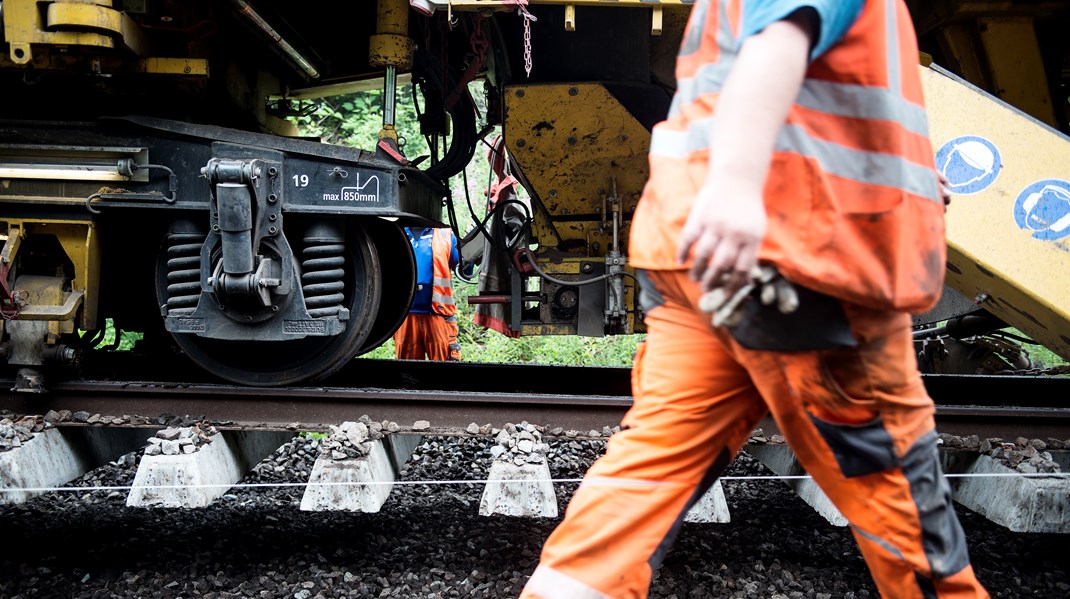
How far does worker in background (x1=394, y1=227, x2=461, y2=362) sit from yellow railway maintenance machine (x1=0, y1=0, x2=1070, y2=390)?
2.35 meters

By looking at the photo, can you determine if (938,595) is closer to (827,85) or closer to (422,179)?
(827,85)

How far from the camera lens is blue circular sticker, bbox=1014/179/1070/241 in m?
2.73

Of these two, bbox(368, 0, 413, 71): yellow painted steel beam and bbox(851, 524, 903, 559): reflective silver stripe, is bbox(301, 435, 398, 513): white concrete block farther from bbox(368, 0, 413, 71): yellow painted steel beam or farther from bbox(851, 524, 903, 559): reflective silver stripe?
bbox(851, 524, 903, 559): reflective silver stripe

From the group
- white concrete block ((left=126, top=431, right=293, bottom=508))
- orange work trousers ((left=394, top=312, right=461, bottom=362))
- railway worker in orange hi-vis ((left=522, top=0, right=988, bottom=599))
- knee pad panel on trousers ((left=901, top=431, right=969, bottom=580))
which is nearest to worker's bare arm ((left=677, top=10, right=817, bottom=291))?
railway worker in orange hi-vis ((left=522, top=0, right=988, bottom=599))

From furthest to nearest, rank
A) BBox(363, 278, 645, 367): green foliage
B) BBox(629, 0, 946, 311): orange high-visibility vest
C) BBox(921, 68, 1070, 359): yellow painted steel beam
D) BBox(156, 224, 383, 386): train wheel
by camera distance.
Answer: BBox(363, 278, 645, 367): green foliage
BBox(156, 224, 383, 386): train wheel
BBox(921, 68, 1070, 359): yellow painted steel beam
BBox(629, 0, 946, 311): orange high-visibility vest

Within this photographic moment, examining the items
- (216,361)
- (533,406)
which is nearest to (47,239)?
(216,361)

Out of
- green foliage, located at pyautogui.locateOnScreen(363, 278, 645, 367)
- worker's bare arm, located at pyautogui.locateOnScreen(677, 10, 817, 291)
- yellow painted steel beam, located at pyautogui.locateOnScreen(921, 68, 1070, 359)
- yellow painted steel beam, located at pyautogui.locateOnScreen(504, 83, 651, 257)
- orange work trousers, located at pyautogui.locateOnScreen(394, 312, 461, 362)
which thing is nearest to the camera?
worker's bare arm, located at pyautogui.locateOnScreen(677, 10, 817, 291)

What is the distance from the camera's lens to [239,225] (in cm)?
331

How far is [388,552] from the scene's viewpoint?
11.1 feet

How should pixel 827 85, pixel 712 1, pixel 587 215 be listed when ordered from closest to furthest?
pixel 827 85 < pixel 712 1 < pixel 587 215

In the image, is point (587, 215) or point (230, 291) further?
point (587, 215)

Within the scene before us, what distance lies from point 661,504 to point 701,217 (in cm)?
60

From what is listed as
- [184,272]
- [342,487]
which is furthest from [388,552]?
[184,272]

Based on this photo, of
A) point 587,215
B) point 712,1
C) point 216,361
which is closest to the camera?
point 712,1
